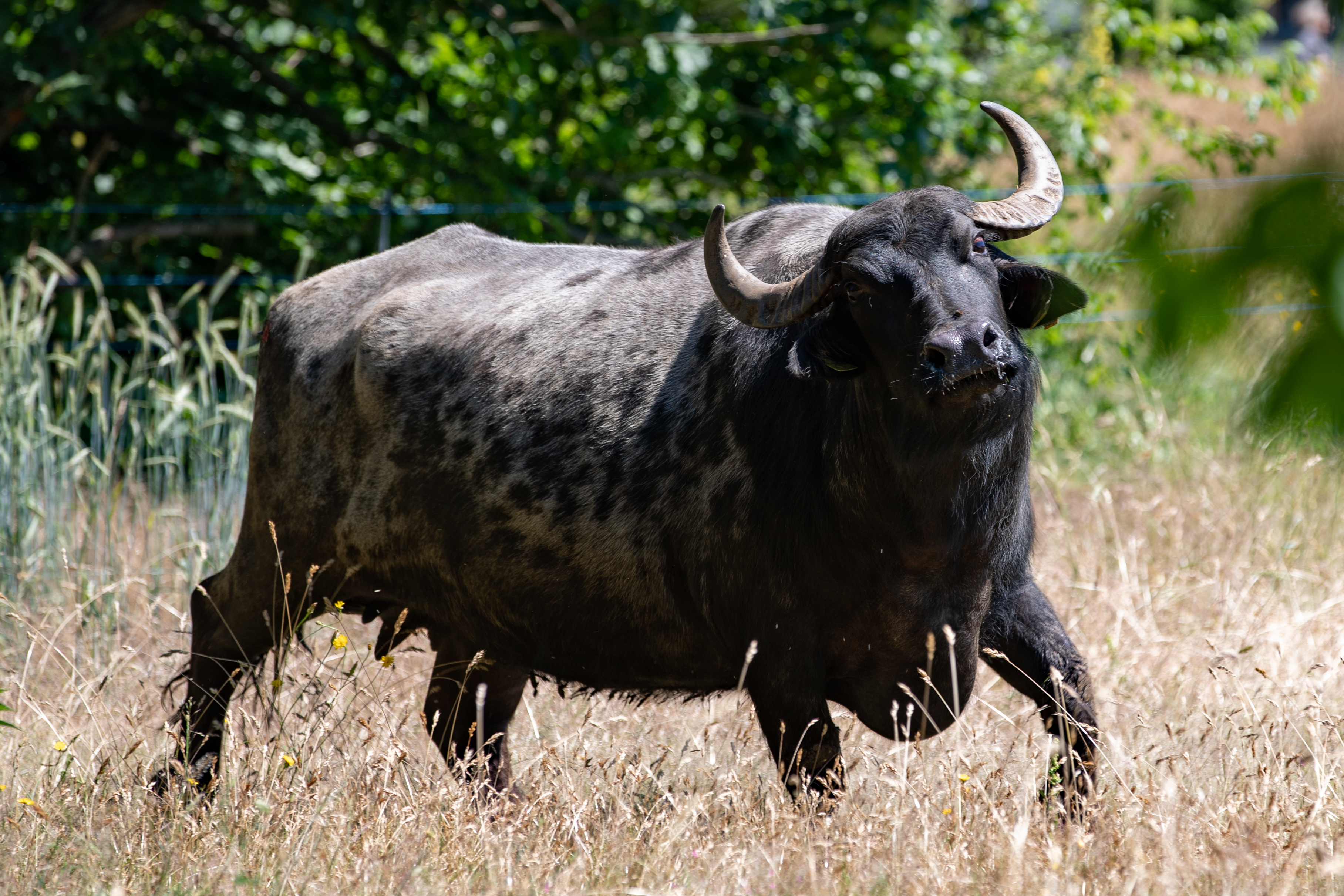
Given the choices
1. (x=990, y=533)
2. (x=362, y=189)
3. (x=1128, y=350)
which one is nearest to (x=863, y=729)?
(x=990, y=533)

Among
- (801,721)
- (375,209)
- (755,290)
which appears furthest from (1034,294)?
(375,209)

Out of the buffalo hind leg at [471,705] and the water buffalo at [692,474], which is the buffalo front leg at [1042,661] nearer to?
the water buffalo at [692,474]

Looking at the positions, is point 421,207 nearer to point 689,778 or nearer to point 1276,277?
point 689,778

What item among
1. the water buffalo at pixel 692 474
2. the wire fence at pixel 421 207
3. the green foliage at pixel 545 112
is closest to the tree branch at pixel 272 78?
the green foliage at pixel 545 112

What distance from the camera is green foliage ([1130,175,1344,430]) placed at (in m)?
1.13

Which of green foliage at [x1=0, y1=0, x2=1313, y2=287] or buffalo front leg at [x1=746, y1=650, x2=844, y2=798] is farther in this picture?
green foliage at [x1=0, y1=0, x2=1313, y2=287]

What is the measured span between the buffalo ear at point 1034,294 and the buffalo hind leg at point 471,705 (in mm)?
2183

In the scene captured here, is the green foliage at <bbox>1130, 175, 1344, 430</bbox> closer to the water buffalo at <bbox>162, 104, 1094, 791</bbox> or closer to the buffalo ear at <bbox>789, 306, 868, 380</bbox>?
the water buffalo at <bbox>162, 104, 1094, 791</bbox>

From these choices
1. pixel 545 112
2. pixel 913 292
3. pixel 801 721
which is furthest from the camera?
pixel 545 112

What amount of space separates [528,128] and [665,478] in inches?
230

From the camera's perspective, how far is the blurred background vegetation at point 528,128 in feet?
27.4

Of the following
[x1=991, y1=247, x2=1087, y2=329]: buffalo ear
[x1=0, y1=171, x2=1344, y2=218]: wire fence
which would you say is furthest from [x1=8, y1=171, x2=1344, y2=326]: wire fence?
[x1=991, y1=247, x2=1087, y2=329]: buffalo ear

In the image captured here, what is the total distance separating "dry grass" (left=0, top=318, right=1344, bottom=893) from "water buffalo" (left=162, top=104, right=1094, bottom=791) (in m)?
0.23

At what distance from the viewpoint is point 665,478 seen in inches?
158
